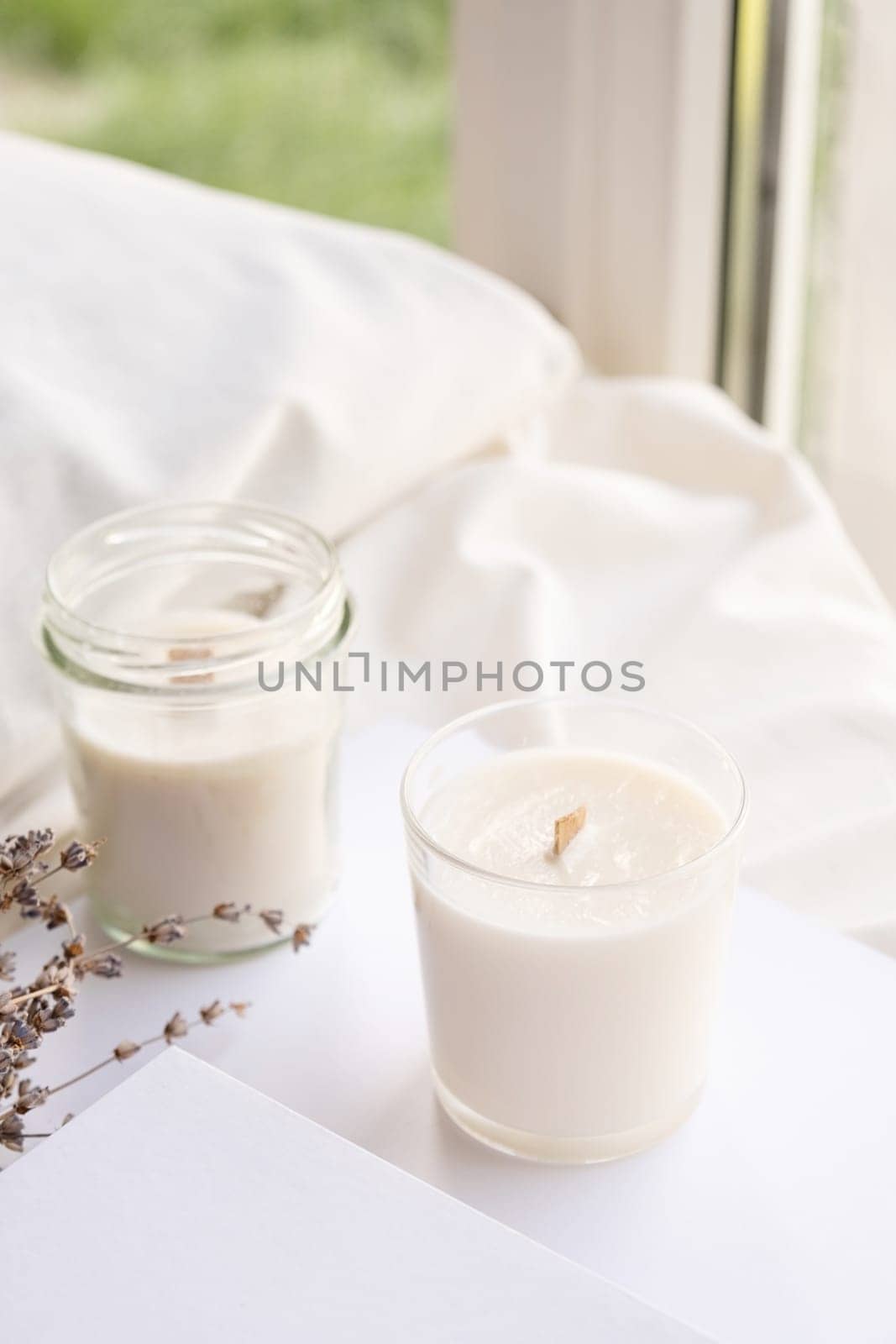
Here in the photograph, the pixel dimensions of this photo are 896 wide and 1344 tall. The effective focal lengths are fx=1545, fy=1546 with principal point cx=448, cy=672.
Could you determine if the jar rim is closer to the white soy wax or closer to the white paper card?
the white soy wax

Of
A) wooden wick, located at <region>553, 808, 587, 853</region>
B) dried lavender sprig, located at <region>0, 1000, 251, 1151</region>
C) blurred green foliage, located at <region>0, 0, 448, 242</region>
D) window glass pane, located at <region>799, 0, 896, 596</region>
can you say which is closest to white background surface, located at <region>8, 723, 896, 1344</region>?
dried lavender sprig, located at <region>0, 1000, 251, 1151</region>

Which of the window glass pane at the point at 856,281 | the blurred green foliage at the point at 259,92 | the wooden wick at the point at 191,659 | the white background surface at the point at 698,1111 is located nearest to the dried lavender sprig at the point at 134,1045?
the white background surface at the point at 698,1111

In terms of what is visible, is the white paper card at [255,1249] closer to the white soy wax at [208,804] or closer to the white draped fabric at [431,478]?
the white soy wax at [208,804]

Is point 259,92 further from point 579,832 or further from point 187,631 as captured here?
point 579,832

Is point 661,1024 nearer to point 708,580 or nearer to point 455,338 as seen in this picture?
point 708,580

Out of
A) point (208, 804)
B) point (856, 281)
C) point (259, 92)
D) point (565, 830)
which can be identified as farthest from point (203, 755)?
point (259, 92)

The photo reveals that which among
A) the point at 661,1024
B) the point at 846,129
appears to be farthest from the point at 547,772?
the point at 846,129

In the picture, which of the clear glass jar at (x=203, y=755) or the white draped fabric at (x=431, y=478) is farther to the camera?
the white draped fabric at (x=431, y=478)
